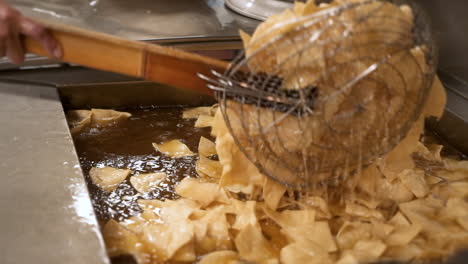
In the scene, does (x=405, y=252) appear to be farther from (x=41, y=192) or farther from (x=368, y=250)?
(x=41, y=192)

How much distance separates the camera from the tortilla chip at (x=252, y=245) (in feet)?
4.12

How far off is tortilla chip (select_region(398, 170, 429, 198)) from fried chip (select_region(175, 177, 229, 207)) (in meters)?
0.53

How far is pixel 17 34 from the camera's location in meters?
1.30

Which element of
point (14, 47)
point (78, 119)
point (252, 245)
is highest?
point (14, 47)

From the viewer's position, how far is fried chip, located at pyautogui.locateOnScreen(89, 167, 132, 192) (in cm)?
150

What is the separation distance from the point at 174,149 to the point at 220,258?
554 mm

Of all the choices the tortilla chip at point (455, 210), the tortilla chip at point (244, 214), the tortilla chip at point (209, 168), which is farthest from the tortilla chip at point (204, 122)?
the tortilla chip at point (455, 210)

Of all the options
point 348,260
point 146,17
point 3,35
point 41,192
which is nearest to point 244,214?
point 348,260

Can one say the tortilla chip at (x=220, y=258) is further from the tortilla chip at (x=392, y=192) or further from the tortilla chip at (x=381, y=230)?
the tortilla chip at (x=392, y=192)

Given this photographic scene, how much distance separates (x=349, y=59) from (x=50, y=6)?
1387mm

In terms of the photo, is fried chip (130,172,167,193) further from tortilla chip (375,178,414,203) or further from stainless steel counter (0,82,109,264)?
tortilla chip (375,178,414,203)

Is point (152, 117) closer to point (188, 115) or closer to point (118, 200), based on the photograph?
point (188, 115)

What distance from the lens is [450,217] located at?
4.56 feet

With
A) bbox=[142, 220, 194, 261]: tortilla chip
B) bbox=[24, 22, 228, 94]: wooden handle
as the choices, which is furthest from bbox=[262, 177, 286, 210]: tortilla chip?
bbox=[24, 22, 228, 94]: wooden handle
